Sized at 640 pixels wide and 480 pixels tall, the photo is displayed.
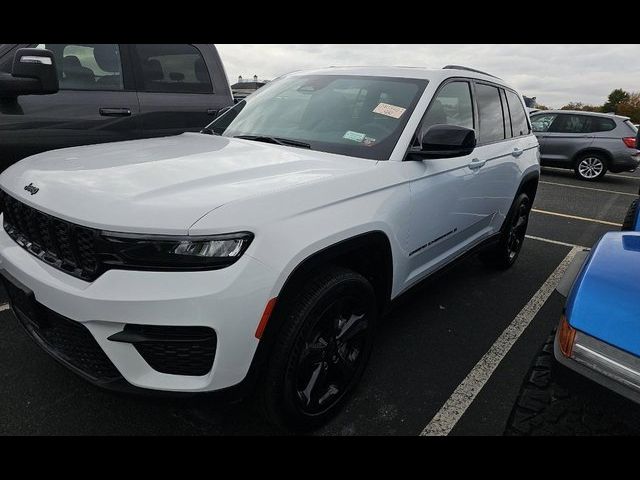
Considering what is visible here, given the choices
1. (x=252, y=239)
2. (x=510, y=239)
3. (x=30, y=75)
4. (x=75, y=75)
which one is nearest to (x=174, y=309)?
(x=252, y=239)

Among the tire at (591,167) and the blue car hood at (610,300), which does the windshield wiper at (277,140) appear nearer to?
the blue car hood at (610,300)

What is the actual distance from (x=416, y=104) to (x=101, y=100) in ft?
9.15

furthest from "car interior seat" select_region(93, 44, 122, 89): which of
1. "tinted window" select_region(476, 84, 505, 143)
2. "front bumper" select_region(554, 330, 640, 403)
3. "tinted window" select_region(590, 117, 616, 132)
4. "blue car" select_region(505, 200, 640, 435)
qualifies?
"tinted window" select_region(590, 117, 616, 132)

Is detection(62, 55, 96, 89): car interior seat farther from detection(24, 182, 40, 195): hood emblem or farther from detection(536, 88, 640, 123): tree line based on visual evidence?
detection(536, 88, 640, 123): tree line

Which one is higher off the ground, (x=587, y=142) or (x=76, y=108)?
(x=76, y=108)

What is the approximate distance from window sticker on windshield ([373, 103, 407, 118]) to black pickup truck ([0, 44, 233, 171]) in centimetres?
244

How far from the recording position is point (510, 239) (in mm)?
4359

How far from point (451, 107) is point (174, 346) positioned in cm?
235

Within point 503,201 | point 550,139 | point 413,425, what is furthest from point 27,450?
point 550,139

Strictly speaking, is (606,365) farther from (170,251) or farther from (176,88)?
(176,88)

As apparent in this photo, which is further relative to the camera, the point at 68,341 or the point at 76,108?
the point at 76,108

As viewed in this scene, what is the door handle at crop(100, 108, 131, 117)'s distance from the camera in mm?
3935

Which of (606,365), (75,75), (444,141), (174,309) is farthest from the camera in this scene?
(75,75)

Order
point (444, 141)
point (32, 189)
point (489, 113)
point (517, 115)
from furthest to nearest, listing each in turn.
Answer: point (517, 115)
point (489, 113)
point (444, 141)
point (32, 189)
